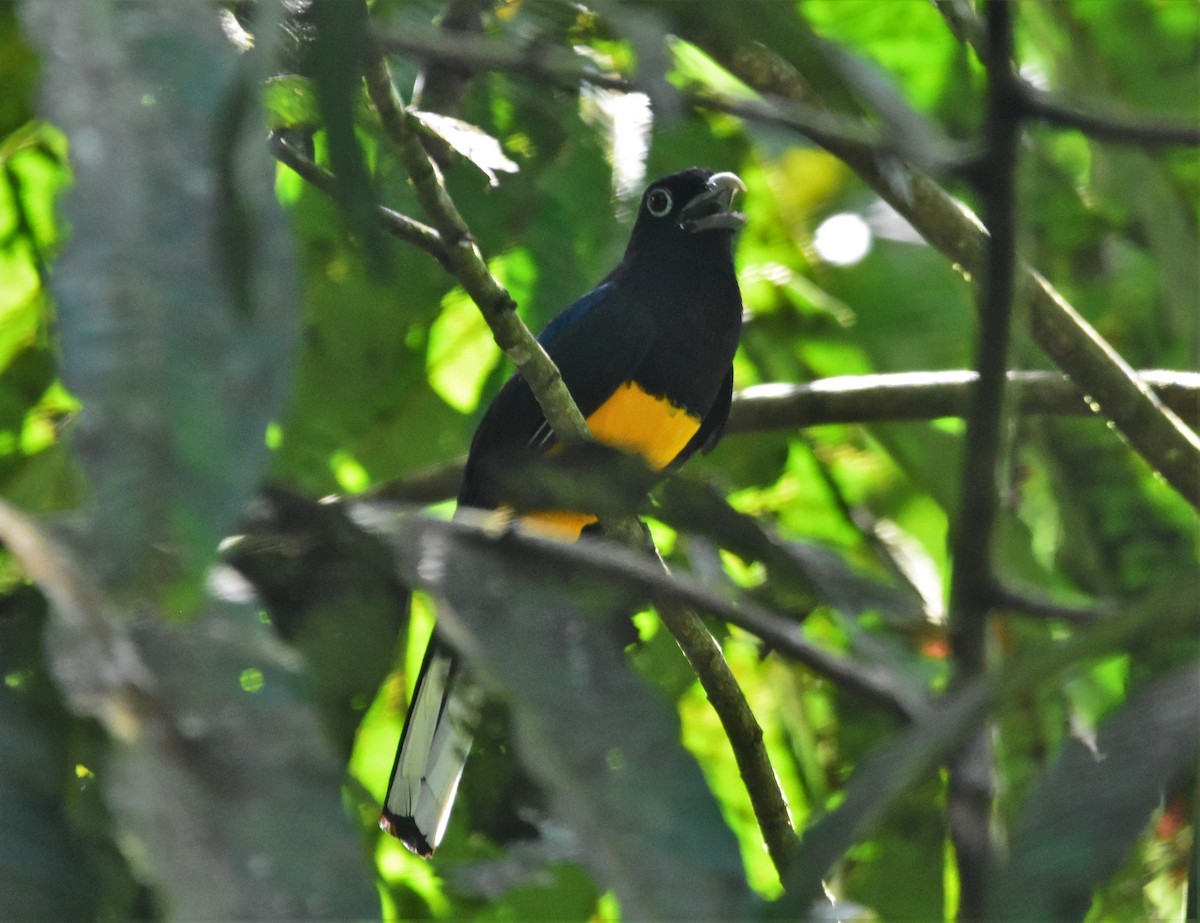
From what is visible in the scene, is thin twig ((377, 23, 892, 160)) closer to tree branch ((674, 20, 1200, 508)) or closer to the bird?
tree branch ((674, 20, 1200, 508))

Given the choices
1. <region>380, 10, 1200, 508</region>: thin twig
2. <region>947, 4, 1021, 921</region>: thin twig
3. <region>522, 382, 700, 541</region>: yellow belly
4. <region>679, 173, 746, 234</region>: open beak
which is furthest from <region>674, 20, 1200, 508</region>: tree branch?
<region>947, 4, 1021, 921</region>: thin twig

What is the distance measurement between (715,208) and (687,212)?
90 mm

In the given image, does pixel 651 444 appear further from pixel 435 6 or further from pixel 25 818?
pixel 25 818

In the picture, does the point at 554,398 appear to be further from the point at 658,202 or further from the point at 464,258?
the point at 658,202

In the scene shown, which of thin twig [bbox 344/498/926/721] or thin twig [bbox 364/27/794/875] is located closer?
thin twig [bbox 344/498/926/721]

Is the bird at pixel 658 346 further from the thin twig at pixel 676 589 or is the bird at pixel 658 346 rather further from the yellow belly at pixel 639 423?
the thin twig at pixel 676 589

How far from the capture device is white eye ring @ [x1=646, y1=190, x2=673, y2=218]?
4391mm

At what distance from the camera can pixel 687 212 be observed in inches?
169

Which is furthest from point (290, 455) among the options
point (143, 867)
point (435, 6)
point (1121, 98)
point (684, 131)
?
point (1121, 98)

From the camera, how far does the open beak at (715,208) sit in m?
3.98

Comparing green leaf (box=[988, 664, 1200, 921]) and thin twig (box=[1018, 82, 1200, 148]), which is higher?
thin twig (box=[1018, 82, 1200, 148])

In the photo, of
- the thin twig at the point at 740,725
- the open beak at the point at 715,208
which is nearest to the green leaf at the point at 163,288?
the thin twig at the point at 740,725

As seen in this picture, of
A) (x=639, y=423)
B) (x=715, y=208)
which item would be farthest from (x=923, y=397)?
(x=715, y=208)

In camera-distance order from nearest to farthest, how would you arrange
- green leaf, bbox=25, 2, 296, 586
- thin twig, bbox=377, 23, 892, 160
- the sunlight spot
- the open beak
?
green leaf, bbox=25, 2, 296, 586, thin twig, bbox=377, 23, 892, 160, the open beak, the sunlight spot
